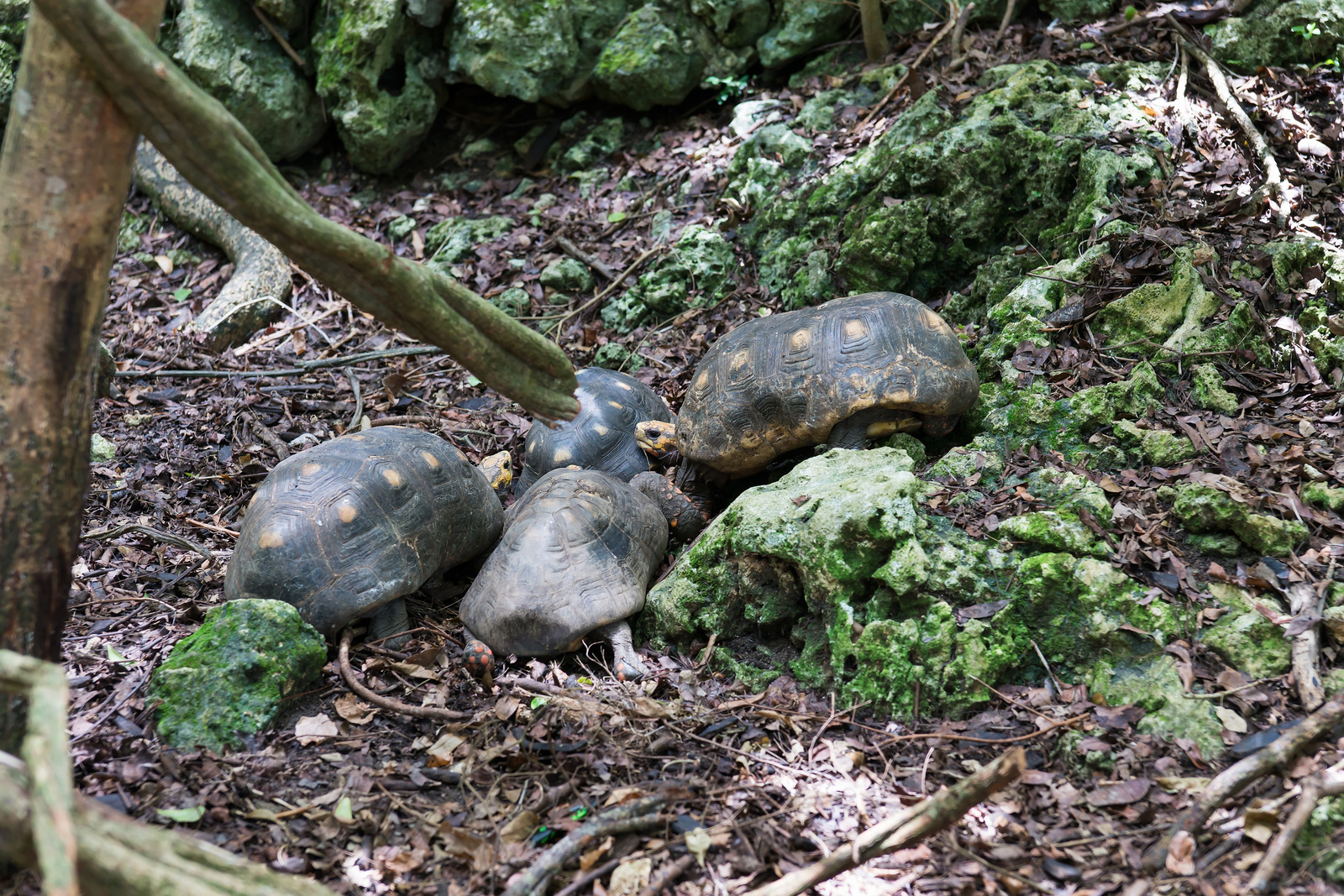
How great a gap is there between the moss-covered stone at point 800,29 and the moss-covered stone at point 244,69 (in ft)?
15.7

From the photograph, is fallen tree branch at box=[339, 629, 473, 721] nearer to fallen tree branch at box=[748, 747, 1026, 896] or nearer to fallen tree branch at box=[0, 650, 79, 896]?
fallen tree branch at box=[748, 747, 1026, 896]

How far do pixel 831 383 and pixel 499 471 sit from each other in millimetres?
2331

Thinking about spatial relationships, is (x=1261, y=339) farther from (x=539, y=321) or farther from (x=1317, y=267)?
(x=539, y=321)

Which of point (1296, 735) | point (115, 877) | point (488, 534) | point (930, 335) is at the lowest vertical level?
point (488, 534)

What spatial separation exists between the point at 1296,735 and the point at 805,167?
18.1ft

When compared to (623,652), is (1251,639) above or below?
above

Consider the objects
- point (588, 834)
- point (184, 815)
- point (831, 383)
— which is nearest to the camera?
point (588, 834)

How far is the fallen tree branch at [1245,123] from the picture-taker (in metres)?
5.06

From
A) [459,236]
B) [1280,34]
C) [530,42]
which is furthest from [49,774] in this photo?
[530,42]

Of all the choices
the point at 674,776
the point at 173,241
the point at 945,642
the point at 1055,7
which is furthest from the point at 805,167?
the point at 173,241

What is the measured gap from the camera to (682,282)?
706 cm

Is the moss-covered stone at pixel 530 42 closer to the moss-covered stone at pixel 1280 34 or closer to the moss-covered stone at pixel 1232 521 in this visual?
the moss-covered stone at pixel 1280 34

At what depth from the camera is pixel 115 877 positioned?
1858 mm

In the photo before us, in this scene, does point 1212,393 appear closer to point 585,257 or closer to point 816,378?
point 816,378
